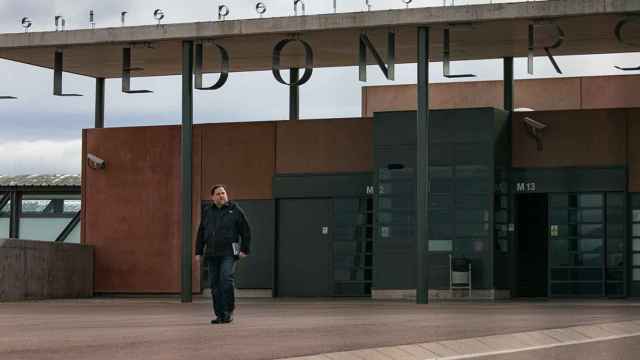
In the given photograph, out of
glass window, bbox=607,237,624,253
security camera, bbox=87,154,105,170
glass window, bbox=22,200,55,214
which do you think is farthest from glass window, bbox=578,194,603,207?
glass window, bbox=22,200,55,214

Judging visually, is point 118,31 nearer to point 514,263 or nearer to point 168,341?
point 514,263

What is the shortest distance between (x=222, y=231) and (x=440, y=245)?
1573 centimetres

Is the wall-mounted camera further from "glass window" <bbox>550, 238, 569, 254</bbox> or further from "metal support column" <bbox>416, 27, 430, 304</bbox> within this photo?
"metal support column" <bbox>416, 27, 430, 304</bbox>

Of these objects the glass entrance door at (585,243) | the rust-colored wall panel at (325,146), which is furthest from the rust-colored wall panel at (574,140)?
the rust-colored wall panel at (325,146)

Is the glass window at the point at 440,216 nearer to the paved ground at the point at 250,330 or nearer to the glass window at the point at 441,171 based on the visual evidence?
→ the glass window at the point at 441,171

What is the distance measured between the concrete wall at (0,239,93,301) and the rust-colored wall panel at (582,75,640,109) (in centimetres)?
2003

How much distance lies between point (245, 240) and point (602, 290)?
17.2 meters

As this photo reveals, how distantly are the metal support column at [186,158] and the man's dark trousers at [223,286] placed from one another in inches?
570

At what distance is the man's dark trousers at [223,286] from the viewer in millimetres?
19703

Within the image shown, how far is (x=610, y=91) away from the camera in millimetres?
51969

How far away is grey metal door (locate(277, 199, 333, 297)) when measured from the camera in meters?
37.3

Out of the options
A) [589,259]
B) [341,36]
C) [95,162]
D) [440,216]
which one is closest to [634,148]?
[589,259]

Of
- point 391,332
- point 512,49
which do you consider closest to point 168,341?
point 391,332

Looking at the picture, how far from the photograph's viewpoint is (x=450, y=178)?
1378 inches
